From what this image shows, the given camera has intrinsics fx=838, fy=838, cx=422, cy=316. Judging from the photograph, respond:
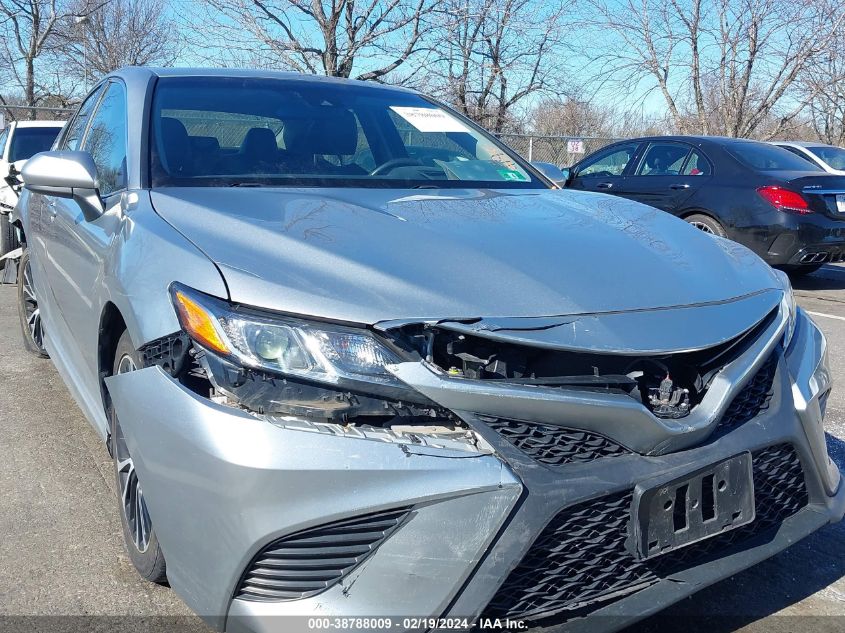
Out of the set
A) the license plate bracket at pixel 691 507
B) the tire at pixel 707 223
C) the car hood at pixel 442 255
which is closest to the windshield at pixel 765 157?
the tire at pixel 707 223

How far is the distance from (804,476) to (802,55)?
16973 mm

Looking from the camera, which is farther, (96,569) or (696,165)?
(696,165)

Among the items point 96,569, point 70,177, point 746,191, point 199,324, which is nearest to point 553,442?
point 199,324

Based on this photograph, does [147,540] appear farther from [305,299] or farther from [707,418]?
[707,418]

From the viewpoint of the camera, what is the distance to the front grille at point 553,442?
1.78 metres

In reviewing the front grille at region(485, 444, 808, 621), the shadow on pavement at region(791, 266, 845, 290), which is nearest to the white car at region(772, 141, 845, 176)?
the shadow on pavement at region(791, 266, 845, 290)

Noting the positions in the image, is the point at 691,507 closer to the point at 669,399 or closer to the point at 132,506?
the point at 669,399

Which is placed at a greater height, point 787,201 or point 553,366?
point 553,366

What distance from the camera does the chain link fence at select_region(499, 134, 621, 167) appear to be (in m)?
18.5

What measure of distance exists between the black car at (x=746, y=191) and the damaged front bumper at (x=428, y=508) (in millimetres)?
6070

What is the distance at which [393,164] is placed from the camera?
3307mm

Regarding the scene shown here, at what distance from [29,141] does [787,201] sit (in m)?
9.20

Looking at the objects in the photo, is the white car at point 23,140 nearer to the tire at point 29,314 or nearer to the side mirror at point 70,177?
the tire at point 29,314

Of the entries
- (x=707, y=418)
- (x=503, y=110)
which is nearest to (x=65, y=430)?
(x=707, y=418)
